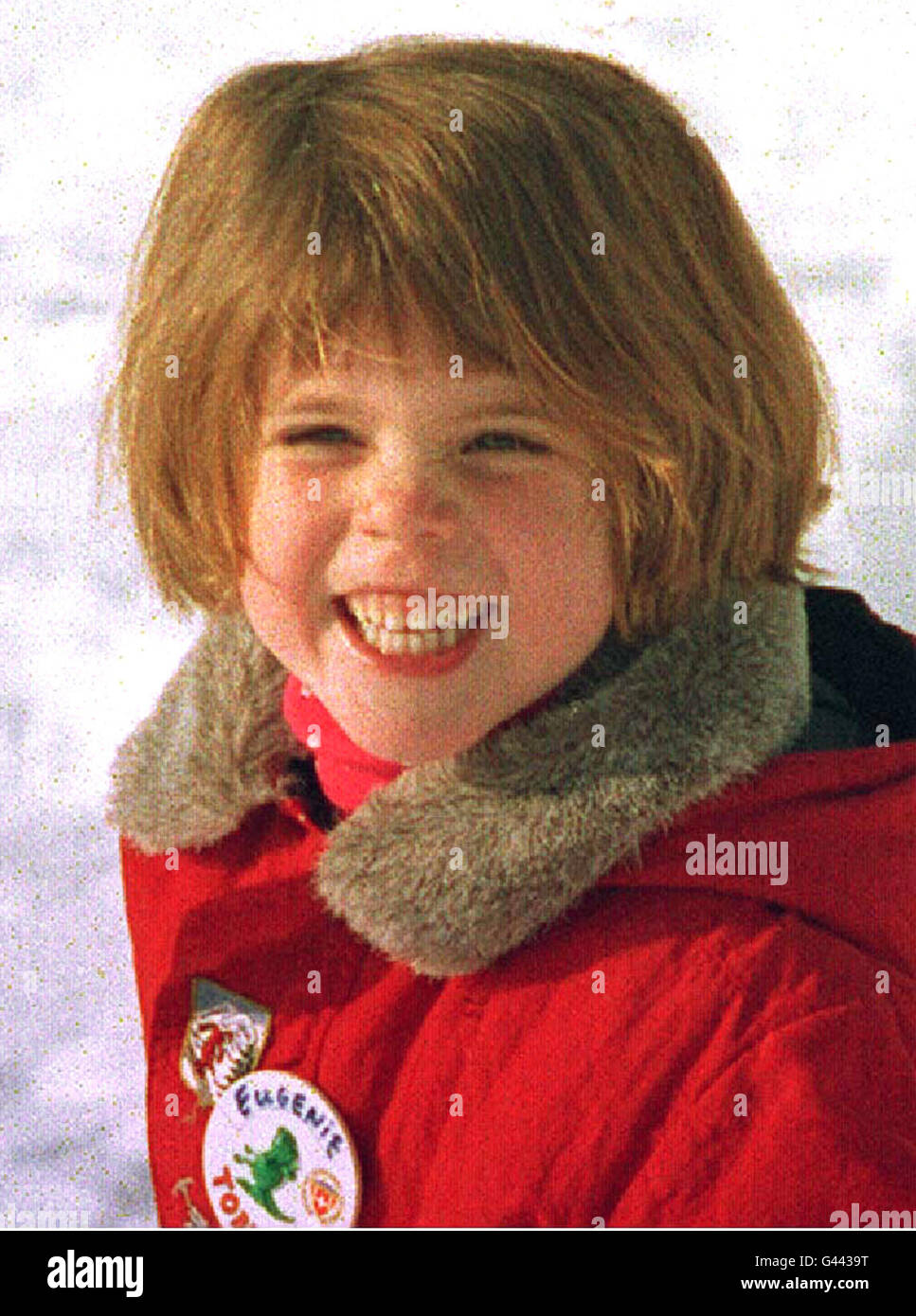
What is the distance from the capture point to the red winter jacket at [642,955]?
108 cm

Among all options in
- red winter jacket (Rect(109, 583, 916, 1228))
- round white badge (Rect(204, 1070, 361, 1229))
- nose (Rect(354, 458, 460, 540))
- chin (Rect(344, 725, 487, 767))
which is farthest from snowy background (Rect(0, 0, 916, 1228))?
nose (Rect(354, 458, 460, 540))

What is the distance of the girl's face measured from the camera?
1064 mm

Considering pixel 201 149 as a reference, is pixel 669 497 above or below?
below

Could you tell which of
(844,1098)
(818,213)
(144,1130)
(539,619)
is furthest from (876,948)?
(818,213)

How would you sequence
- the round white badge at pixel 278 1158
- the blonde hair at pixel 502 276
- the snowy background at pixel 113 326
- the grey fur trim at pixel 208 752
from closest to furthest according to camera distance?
the blonde hair at pixel 502 276 → the round white badge at pixel 278 1158 → the grey fur trim at pixel 208 752 → the snowy background at pixel 113 326

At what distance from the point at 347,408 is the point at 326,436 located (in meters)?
0.04

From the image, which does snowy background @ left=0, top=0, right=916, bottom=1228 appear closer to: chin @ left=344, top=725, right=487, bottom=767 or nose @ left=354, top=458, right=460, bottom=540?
chin @ left=344, top=725, right=487, bottom=767

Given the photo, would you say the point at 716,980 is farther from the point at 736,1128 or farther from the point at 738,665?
the point at 738,665

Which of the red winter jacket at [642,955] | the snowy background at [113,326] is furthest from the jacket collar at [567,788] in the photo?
the snowy background at [113,326]

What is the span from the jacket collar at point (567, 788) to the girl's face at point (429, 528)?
1.2 inches

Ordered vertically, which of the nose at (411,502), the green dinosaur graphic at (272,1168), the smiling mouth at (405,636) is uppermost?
the nose at (411,502)

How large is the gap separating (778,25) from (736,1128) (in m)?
1.63

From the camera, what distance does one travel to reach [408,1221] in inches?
48.1

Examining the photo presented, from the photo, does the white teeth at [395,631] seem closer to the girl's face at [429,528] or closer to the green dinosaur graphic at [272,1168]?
the girl's face at [429,528]
